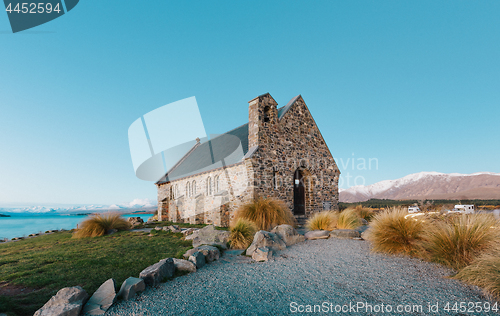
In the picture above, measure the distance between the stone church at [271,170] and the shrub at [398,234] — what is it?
6.84 meters

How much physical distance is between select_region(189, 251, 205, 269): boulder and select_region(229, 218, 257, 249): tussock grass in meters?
1.96

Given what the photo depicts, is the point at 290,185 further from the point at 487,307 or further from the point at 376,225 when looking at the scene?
the point at 487,307

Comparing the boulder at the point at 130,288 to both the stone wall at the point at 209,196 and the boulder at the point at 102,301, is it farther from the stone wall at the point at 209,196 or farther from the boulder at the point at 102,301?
the stone wall at the point at 209,196

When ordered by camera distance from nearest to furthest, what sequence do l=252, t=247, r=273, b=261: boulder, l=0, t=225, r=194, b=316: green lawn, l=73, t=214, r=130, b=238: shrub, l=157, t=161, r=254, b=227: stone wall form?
1. l=0, t=225, r=194, b=316: green lawn
2. l=252, t=247, r=273, b=261: boulder
3. l=73, t=214, r=130, b=238: shrub
4. l=157, t=161, r=254, b=227: stone wall

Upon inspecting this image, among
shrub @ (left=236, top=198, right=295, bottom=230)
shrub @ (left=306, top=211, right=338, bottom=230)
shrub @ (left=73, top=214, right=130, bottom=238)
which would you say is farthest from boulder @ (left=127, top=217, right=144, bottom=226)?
shrub @ (left=306, top=211, right=338, bottom=230)

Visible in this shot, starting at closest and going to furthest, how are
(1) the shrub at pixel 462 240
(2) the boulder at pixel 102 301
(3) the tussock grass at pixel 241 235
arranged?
(2) the boulder at pixel 102 301 < (1) the shrub at pixel 462 240 < (3) the tussock grass at pixel 241 235

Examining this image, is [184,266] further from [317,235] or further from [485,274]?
[485,274]

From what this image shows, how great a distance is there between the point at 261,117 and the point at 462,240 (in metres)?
10.2

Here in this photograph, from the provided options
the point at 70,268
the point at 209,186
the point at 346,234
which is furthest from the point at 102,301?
the point at 209,186

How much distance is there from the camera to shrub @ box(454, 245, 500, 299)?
12.6 feet

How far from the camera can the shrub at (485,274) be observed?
12.6ft

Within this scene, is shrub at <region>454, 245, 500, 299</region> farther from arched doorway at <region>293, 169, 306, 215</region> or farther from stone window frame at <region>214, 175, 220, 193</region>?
stone window frame at <region>214, 175, 220, 193</region>

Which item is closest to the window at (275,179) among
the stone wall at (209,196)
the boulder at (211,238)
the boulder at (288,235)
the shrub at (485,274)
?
the stone wall at (209,196)

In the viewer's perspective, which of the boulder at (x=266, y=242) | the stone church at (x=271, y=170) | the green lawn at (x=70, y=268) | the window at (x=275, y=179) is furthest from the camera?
the window at (x=275, y=179)
